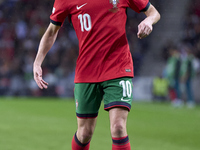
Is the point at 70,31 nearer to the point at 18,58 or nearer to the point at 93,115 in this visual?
the point at 18,58

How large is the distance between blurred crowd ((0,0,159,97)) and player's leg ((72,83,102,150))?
14439mm

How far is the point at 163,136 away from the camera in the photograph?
303 inches

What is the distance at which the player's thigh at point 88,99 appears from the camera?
4.15m

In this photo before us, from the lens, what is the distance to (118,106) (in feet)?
13.0

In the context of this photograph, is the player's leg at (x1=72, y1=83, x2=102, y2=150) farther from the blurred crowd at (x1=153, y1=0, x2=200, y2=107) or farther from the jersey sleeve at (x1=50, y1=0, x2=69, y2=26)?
the blurred crowd at (x1=153, y1=0, x2=200, y2=107)

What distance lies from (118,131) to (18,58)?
1613 centimetres

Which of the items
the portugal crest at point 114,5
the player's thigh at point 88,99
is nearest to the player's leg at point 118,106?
the player's thigh at point 88,99

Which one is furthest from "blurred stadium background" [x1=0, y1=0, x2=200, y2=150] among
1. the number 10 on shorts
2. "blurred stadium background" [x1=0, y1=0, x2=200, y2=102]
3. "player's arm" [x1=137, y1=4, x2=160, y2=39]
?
"player's arm" [x1=137, y1=4, x2=160, y2=39]

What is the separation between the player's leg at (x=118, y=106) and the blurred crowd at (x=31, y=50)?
48.3 feet

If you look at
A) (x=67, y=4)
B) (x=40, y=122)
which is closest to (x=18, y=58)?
(x=40, y=122)

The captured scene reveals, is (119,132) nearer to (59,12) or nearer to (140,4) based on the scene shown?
(140,4)

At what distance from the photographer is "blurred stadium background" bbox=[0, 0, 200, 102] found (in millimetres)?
18562

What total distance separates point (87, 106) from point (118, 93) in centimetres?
38

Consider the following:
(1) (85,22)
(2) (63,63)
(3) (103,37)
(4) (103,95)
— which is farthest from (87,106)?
(2) (63,63)
